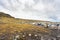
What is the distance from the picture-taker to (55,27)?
18844 millimetres

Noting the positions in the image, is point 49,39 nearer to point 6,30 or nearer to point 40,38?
point 40,38

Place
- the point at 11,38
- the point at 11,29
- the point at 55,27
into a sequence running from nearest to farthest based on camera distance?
the point at 11,38 → the point at 11,29 → the point at 55,27


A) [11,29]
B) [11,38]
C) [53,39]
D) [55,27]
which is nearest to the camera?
[11,38]

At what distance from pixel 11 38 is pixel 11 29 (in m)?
2.24

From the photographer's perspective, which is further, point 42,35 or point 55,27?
point 55,27

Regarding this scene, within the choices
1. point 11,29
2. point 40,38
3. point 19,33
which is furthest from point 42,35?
point 11,29

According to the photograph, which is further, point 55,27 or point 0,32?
point 55,27

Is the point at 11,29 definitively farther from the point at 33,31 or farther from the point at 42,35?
the point at 42,35

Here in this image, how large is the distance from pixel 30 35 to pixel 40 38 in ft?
3.50

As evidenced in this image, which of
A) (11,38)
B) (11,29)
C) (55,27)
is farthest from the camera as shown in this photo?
(55,27)

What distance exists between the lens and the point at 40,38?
1545cm

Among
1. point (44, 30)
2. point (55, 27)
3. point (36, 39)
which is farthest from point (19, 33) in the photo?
point (55, 27)

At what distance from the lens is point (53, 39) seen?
15.9 m

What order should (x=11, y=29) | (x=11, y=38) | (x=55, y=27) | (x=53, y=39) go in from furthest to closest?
(x=55, y=27), (x=11, y=29), (x=53, y=39), (x=11, y=38)
